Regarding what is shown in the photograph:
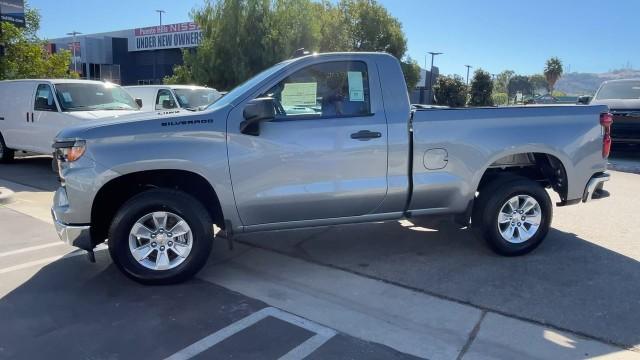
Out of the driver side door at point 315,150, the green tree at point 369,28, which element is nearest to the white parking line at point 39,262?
the driver side door at point 315,150

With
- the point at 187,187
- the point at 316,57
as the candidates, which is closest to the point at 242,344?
the point at 187,187

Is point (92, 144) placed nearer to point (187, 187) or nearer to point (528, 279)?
point (187, 187)

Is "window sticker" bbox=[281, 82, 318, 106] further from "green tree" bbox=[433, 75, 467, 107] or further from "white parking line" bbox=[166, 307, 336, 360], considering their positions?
"green tree" bbox=[433, 75, 467, 107]

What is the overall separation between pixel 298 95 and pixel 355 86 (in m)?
0.54

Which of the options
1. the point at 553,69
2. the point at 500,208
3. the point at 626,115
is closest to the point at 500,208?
the point at 500,208

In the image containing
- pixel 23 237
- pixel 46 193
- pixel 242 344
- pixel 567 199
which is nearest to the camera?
pixel 242 344

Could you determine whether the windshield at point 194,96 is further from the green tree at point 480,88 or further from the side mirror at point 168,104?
the green tree at point 480,88

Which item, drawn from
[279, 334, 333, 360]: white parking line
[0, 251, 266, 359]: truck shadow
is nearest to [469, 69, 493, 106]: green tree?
[0, 251, 266, 359]: truck shadow

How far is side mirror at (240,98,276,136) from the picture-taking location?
4.32 metres

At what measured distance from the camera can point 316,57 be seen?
15.7 feet

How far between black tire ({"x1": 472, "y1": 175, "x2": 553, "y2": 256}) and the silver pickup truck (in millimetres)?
13

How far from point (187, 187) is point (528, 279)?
10.5 feet

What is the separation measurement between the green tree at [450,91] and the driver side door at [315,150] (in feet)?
112

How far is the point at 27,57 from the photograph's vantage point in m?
17.1
